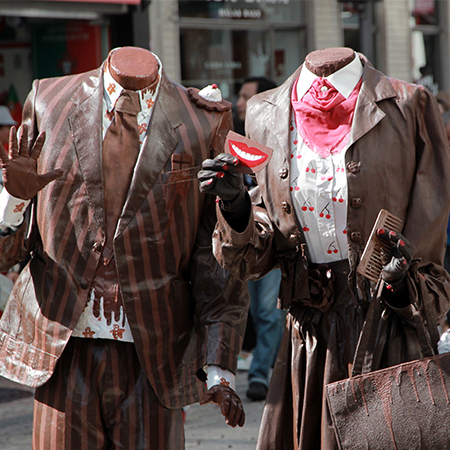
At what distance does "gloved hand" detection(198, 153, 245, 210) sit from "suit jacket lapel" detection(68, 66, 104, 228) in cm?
42

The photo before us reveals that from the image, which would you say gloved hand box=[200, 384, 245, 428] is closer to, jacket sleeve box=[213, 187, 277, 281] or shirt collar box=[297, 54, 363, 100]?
jacket sleeve box=[213, 187, 277, 281]

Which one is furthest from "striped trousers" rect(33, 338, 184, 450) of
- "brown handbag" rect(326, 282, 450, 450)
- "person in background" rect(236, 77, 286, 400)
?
"person in background" rect(236, 77, 286, 400)

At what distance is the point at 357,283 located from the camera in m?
2.33

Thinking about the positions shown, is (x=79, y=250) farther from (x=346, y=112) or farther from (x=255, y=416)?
(x=255, y=416)

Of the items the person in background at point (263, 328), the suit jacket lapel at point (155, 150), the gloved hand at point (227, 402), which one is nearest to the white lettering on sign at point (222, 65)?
the person in background at point (263, 328)

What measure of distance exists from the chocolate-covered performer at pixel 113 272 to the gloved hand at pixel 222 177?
0.35 m

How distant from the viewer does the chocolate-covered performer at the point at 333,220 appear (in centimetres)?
229

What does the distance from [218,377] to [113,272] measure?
0.49 meters

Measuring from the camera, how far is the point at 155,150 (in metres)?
2.40

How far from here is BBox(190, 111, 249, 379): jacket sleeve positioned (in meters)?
2.44

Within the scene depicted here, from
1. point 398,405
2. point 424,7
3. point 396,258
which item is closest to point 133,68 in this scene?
point 396,258

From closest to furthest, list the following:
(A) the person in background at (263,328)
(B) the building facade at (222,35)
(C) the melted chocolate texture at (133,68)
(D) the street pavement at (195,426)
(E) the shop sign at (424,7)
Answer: (C) the melted chocolate texture at (133,68) → (D) the street pavement at (195,426) → (A) the person in background at (263,328) → (B) the building facade at (222,35) → (E) the shop sign at (424,7)

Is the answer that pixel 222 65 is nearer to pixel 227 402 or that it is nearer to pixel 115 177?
pixel 115 177

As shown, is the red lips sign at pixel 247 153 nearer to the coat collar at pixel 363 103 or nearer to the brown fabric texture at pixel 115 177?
the coat collar at pixel 363 103
